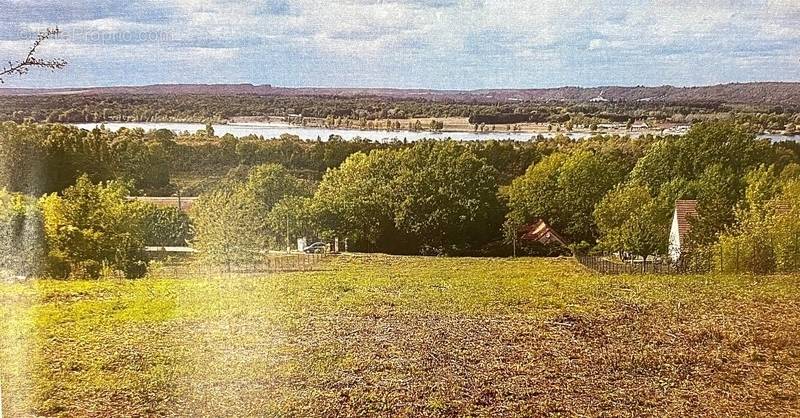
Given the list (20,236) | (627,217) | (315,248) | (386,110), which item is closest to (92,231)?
(20,236)

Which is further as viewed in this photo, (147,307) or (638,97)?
(638,97)

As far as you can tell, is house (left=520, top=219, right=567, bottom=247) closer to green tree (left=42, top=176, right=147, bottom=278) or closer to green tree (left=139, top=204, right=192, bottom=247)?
green tree (left=139, top=204, right=192, bottom=247)

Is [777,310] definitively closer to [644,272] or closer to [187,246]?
[644,272]

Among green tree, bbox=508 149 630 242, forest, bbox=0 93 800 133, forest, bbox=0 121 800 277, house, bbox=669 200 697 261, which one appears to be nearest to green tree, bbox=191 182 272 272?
forest, bbox=0 121 800 277

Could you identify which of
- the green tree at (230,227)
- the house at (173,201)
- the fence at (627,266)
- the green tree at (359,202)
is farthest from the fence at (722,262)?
the house at (173,201)

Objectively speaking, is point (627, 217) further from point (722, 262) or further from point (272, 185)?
point (272, 185)

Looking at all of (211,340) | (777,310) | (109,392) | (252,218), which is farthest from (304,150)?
(777,310)

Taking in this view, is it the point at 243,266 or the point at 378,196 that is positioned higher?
the point at 378,196

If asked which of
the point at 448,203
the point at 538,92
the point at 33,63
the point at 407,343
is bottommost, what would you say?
the point at 407,343
